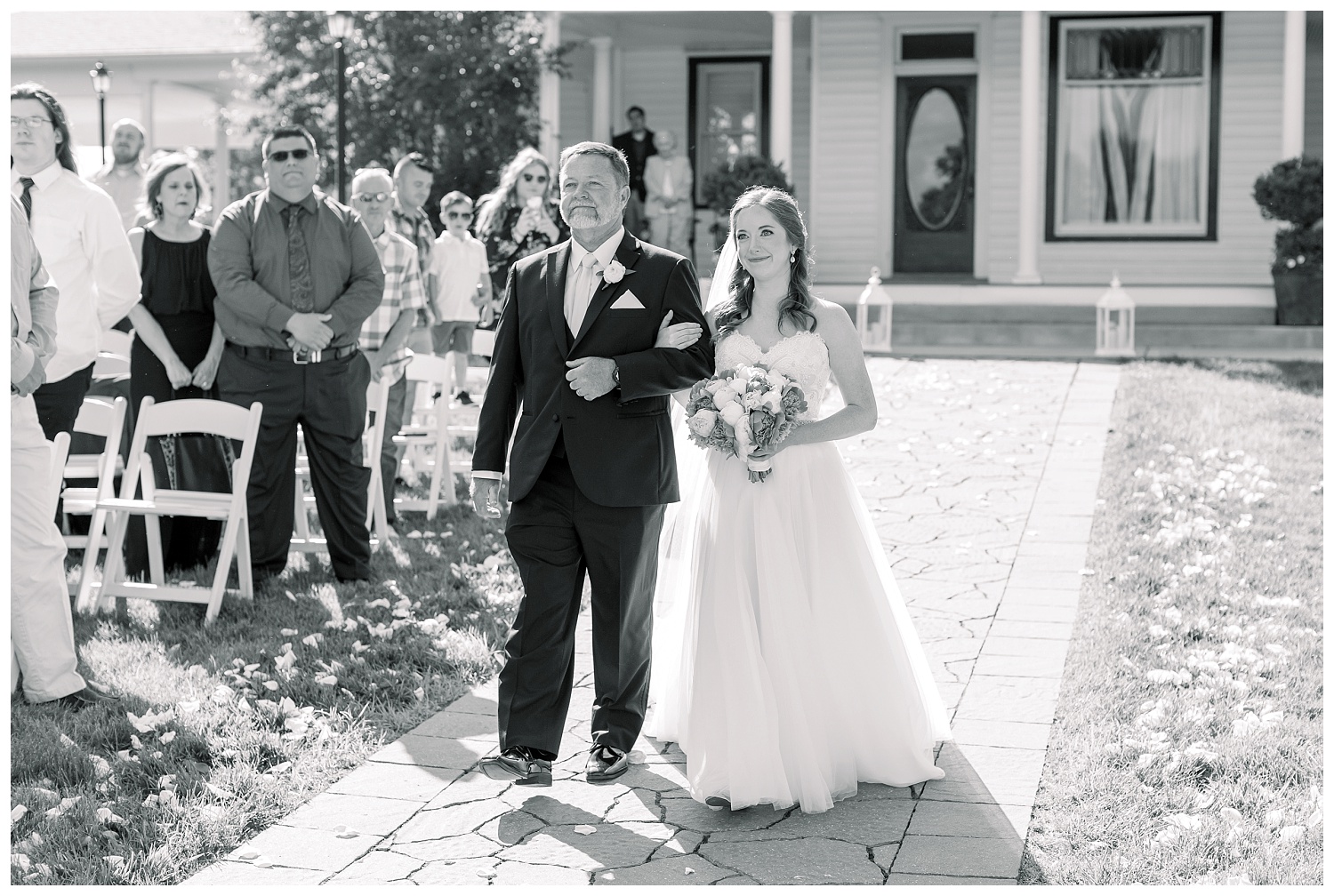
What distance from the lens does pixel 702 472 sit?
5027 millimetres

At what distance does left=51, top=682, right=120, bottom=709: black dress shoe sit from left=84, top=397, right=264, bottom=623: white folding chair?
111cm

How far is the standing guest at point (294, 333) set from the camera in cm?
717

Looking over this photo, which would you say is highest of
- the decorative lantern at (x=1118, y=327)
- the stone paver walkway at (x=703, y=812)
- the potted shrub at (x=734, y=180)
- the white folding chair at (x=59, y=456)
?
the potted shrub at (x=734, y=180)

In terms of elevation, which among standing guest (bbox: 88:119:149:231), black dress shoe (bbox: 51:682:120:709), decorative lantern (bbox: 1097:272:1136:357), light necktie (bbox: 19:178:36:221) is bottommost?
black dress shoe (bbox: 51:682:120:709)

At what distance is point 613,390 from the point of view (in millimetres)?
4727

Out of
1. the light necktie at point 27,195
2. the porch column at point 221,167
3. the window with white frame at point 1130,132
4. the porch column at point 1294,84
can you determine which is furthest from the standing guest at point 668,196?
the light necktie at point 27,195

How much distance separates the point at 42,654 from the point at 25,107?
7.58 feet

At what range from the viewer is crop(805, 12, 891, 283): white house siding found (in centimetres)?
1878

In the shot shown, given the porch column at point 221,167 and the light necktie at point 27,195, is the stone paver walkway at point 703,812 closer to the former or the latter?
the light necktie at point 27,195

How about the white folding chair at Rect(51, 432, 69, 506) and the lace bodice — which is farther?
the white folding chair at Rect(51, 432, 69, 506)

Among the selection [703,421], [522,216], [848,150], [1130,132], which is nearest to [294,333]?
[703,421]

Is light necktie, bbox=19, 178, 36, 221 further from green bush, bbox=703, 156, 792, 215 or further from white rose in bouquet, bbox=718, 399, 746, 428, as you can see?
green bush, bbox=703, 156, 792, 215

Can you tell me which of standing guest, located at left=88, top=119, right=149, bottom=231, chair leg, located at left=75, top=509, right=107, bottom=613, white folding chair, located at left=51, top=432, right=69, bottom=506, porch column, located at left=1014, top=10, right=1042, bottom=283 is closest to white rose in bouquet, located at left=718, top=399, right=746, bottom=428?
white folding chair, located at left=51, top=432, right=69, bottom=506

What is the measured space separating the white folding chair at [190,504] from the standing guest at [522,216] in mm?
3747
